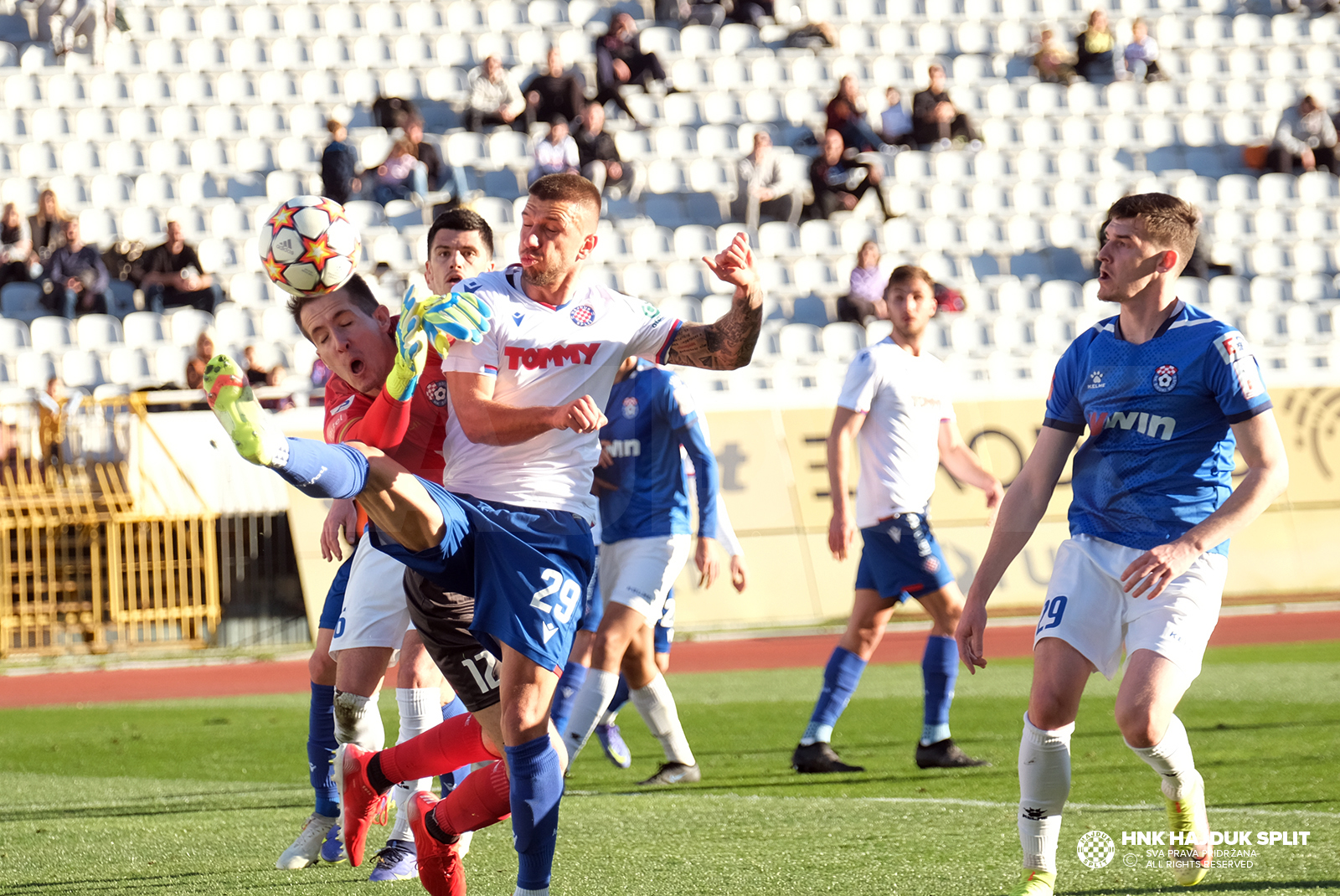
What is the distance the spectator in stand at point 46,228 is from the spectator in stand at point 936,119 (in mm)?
10900

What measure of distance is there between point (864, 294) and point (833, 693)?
444 inches

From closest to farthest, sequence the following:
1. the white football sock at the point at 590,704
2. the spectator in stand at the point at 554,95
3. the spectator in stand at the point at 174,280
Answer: the white football sock at the point at 590,704 → the spectator in stand at the point at 174,280 → the spectator in stand at the point at 554,95

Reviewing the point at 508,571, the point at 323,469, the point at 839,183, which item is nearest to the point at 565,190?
the point at 508,571

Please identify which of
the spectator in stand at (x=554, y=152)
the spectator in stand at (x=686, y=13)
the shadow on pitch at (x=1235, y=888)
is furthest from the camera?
the spectator in stand at (x=686, y=13)

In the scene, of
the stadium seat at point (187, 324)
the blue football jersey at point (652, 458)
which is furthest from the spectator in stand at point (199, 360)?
the blue football jersey at point (652, 458)

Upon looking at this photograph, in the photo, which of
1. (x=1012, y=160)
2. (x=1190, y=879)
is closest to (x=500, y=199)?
(x=1012, y=160)

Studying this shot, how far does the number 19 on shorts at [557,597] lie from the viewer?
13.7ft

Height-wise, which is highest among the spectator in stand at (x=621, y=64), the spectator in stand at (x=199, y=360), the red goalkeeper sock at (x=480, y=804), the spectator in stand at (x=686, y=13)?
the spectator in stand at (x=686, y=13)

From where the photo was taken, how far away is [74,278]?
17.3 m

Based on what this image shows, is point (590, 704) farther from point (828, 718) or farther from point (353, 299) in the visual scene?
point (353, 299)

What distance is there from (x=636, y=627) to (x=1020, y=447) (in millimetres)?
9419

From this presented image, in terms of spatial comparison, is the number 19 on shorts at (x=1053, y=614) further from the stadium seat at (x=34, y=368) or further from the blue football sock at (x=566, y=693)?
the stadium seat at (x=34, y=368)

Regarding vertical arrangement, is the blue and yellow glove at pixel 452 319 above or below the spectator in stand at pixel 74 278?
below

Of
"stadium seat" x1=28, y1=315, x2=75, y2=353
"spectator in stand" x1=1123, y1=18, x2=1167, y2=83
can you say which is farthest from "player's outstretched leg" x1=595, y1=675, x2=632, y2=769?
"spectator in stand" x1=1123, y1=18, x2=1167, y2=83
